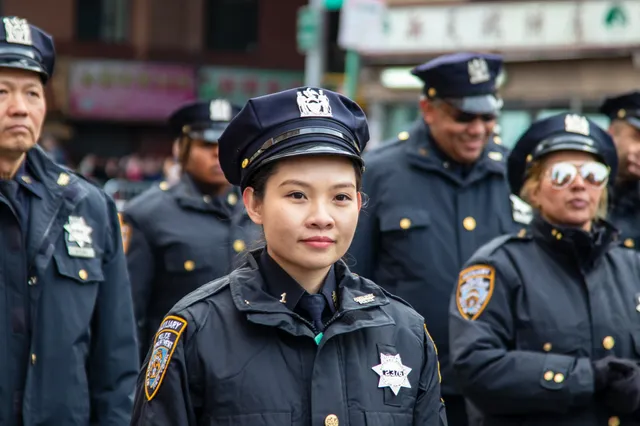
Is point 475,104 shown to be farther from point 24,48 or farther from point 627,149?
point 24,48

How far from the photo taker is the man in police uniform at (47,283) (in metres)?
5.01

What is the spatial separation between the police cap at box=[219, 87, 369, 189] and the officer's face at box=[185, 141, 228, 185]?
399cm

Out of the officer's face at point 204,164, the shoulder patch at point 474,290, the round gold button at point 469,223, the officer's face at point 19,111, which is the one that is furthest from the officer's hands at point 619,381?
the officer's face at point 204,164

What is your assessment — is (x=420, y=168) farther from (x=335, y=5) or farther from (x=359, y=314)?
(x=335, y=5)

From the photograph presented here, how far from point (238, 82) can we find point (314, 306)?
30729mm

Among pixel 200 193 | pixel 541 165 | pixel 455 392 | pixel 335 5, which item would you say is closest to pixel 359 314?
pixel 541 165

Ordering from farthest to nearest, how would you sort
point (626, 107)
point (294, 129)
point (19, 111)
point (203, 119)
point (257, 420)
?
point (203, 119) → point (626, 107) → point (19, 111) → point (294, 129) → point (257, 420)

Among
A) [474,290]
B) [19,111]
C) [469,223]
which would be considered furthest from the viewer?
[469,223]

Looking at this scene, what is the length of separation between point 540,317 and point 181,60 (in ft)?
96.9

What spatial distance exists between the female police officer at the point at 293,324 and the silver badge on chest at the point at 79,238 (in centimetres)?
162

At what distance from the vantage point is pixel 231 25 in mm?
34656

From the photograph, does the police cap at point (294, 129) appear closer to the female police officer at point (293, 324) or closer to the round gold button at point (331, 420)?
the female police officer at point (293, 324)

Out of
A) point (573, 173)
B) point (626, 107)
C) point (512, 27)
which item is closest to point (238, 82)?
point (512, 27)

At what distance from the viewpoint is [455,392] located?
249 inches
